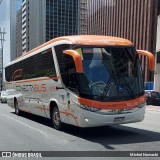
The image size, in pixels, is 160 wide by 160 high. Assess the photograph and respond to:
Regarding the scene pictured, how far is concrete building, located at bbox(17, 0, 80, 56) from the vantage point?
13105cm

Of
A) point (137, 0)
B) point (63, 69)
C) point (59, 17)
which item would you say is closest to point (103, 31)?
point (137, 0)

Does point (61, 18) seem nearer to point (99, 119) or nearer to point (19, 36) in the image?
point (19, 36)

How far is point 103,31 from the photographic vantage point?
279 feet

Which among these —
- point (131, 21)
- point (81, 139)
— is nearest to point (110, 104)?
point (81, 139)

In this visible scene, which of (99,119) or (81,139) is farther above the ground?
(99,119)

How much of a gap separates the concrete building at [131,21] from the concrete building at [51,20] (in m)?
41.4

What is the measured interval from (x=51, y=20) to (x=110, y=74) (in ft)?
410

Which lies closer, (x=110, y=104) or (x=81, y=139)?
(x=110, y=104)

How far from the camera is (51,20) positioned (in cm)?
13275

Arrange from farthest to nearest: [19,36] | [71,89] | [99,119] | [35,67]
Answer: [19,36]
[35,67]
[71,89]
[99,119]

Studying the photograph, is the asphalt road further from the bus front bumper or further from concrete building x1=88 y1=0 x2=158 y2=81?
concrete building x1=88 y1=0 x2=158 y2=81

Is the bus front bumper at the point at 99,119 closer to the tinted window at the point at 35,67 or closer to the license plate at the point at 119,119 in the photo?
the license plate at the point at 119,119

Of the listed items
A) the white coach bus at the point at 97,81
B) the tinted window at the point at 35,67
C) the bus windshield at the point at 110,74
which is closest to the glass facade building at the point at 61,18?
the tinted window at the point at 35,67

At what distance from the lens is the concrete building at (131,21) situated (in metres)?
62.3
